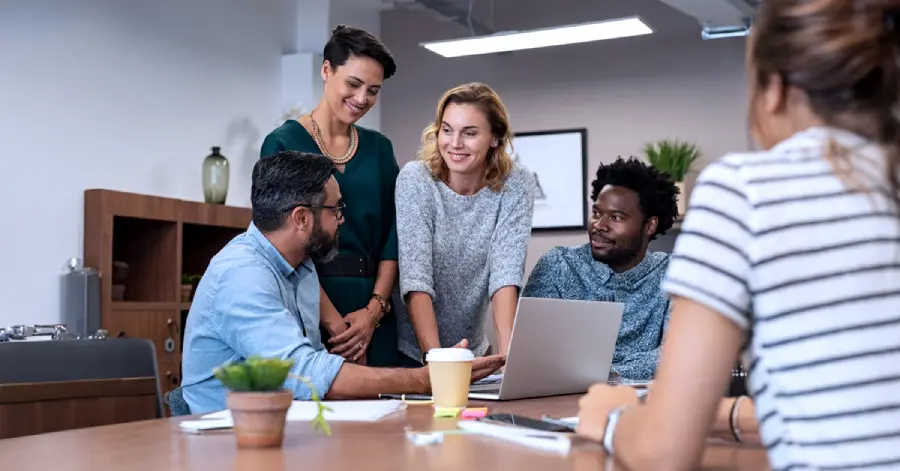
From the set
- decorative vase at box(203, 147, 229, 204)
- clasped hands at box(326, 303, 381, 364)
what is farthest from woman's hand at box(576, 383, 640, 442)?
decorative vase at box(203, 147, 229, 204)

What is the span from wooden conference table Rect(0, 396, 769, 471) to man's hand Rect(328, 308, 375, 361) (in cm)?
90

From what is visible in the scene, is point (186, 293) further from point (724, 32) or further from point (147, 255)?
point (724, 32)

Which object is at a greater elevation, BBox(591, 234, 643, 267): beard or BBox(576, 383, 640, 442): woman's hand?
BBox(591, 234, 643, 267): beard

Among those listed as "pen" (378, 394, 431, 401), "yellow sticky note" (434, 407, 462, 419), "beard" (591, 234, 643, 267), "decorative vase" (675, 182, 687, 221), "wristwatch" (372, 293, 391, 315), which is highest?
"decorative vase" (675, 182, 687, 221)

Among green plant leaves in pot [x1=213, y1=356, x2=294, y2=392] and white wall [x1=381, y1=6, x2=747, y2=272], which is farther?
white wall [x1=381, y1=6, x2=747, y2=272]

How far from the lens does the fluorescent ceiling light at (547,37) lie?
5.17m

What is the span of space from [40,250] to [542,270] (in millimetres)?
2331

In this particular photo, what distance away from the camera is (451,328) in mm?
2697

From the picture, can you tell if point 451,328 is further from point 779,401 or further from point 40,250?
point 40,250

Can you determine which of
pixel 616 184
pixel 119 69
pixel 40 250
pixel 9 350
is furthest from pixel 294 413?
pixel 119 69

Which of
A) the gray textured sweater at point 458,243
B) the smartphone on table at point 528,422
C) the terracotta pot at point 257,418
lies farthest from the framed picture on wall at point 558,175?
the terracotta pot at point 257,418

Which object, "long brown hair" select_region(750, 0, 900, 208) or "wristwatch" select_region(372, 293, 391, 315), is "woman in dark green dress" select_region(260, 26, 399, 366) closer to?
"wristwatch" select_region(372, 293, 391, 315)

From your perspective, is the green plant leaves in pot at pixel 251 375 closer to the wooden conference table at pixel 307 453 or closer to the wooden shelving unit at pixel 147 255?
the wooden conference table at pixel 307 453

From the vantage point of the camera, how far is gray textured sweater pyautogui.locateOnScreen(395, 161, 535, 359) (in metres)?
2.63
